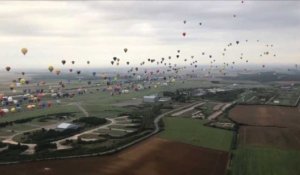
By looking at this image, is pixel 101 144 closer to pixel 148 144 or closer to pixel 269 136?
pixel 148 144

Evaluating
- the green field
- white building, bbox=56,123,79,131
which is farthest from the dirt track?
white building, bbox=56,123,79,131

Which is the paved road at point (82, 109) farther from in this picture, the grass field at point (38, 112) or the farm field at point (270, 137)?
the farm field at point (270, 137)

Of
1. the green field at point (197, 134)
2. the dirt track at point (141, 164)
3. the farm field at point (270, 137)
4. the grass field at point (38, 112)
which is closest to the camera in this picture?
the dirt track at point (141, 164)

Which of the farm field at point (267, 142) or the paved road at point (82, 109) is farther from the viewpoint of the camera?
the paved road at point (82, 109)

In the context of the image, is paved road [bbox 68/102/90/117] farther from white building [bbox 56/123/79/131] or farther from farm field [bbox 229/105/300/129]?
farm field [bbox 229/105/300/129]

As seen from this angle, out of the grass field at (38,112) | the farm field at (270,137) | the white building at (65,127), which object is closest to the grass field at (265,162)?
the farm field at (270,137)

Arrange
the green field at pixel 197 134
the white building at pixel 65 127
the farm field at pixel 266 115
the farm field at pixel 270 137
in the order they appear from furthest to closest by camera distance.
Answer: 1. the farm field at pixel 266 115
2. the white building at pixel 65 127
3. the farm field at pixel 270 137
4. the green field at pixel 197 134

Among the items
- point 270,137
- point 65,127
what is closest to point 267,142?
point 270,137
